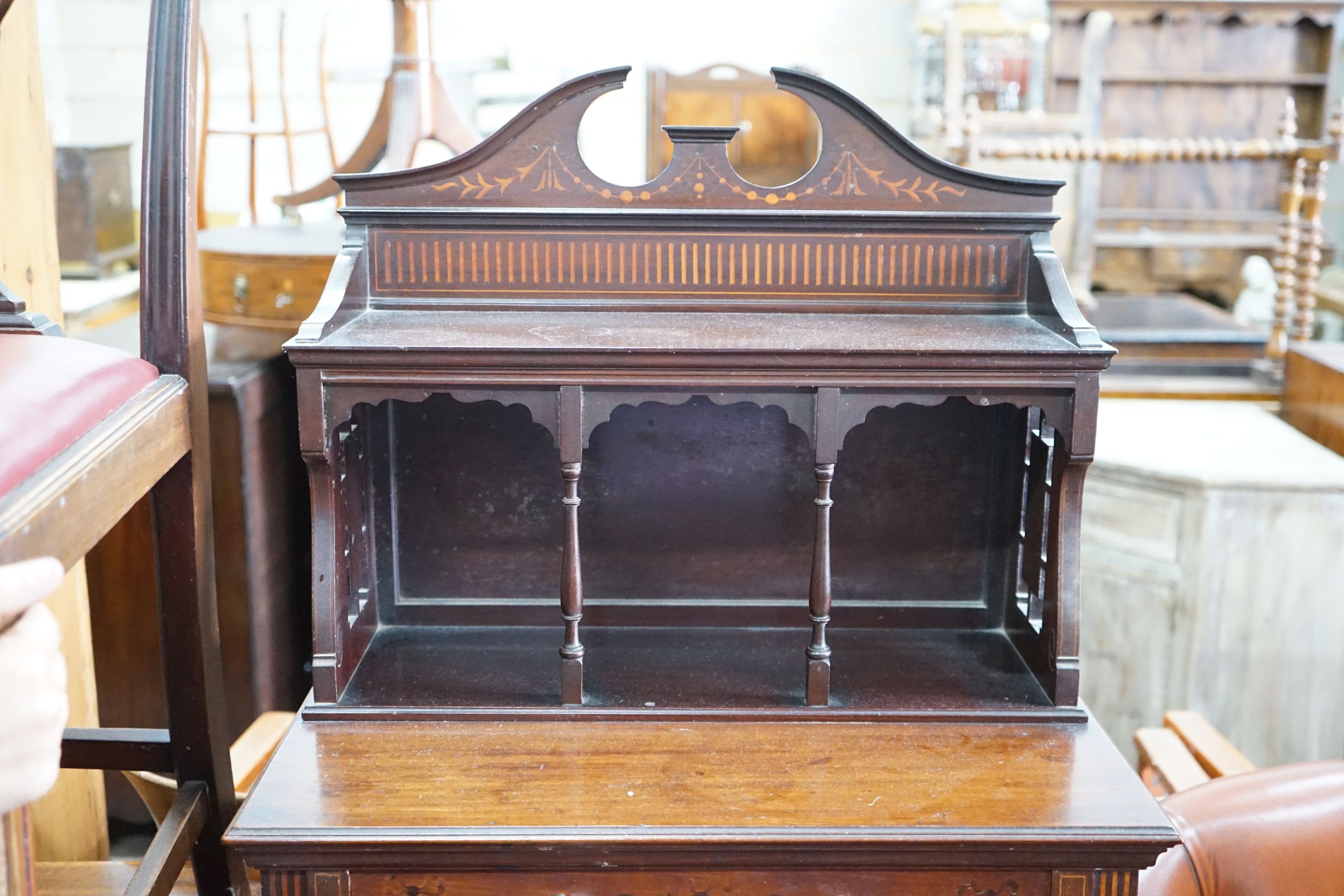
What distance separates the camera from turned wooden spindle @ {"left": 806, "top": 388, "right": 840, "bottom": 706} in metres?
1.34

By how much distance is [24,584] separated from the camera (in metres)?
0.74

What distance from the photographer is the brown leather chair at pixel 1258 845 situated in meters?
1.44

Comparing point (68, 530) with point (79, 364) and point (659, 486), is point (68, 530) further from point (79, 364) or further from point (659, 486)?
point (659, 486)

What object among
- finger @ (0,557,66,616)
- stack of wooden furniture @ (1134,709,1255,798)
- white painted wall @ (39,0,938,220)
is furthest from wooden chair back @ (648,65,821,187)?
finger @ (0,557,66,616)

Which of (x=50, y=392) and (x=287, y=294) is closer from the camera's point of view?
(x=50, y=392)

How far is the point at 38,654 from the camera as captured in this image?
29.4 inches

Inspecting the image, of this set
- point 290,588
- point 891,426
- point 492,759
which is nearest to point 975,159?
point 891,426

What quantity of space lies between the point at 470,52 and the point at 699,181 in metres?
4.93

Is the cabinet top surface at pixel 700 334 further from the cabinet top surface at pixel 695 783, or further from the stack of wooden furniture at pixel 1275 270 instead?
the stack of wooden furniture at pixel 1275 270

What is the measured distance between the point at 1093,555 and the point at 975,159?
5.05 ft

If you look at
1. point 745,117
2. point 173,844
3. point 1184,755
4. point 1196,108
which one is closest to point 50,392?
point 173,844

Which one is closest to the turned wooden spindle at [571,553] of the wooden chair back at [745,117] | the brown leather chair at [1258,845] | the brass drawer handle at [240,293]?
the brown leather chair at [1258,845]

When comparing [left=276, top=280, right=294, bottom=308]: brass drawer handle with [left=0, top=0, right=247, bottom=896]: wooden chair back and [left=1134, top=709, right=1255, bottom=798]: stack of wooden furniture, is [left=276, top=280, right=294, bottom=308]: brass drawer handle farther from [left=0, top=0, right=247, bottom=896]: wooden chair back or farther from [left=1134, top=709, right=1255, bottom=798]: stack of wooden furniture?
[left=1134, top=709, right=1255, bottom=798]: stack of wooden furniture

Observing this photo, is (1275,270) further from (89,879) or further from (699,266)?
(89,879)
